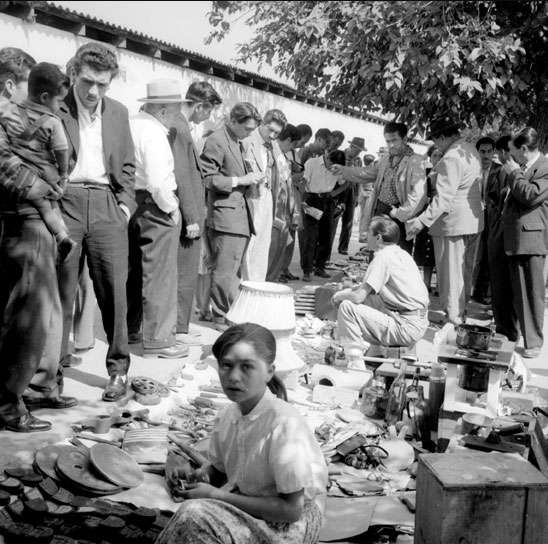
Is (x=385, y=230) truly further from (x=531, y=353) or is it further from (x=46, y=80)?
(x=46, y=80)

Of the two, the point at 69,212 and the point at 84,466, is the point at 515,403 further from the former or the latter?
the point at 69,212

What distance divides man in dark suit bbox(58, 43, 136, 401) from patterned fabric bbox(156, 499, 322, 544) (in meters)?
2.46

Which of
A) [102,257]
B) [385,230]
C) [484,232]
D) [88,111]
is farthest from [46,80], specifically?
[484,232]

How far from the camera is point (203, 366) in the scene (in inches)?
233

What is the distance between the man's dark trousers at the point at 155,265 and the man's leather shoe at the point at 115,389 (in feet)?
3.06

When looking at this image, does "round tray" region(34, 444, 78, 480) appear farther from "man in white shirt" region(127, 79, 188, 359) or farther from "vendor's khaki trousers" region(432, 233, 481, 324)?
"vendor's khaki trousers" region(432, 233, 481, 324)

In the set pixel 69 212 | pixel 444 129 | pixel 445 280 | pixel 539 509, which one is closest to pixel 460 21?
pixel 444 129

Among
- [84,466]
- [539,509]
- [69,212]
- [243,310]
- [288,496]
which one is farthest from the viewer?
[243,310]

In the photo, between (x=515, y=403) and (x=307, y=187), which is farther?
(x=307, y=187)

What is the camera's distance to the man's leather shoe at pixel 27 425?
4.41m

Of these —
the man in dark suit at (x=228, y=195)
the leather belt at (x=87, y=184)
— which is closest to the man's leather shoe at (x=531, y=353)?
the man in dark suit at (x=228, y=195)

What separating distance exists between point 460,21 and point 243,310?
4.77 meters

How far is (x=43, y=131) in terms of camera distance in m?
4.35

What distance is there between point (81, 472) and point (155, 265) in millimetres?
2414
